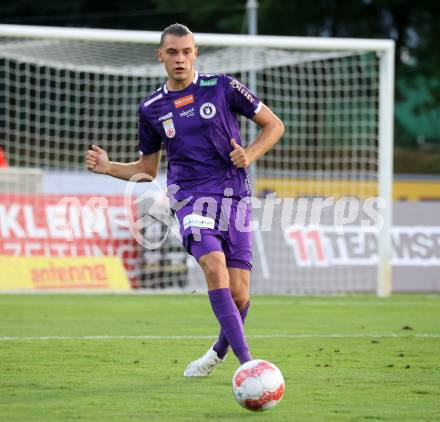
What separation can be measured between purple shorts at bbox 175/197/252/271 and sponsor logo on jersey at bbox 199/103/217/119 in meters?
0.58

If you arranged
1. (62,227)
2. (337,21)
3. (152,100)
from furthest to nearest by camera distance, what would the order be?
(337,21), (62,227), (152,100)

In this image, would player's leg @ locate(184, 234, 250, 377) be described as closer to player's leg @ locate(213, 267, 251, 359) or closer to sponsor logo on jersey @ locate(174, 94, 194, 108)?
player's leg @ locate(213, 267, 251, 359)

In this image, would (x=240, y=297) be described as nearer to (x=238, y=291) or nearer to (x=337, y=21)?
(x=238, y=291)

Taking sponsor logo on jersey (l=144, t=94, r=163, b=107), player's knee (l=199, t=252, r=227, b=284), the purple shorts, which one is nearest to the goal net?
sponsor logo on jersey (l=144, t=94, r=163, b=107)

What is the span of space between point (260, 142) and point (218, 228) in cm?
65

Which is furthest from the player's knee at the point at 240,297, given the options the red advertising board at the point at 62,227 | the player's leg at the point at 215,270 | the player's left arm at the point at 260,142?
the red advertising board at the point at 62,227

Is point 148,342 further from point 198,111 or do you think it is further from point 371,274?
point 371,274

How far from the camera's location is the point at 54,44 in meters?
17.9

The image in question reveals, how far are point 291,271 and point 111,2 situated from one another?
26221 mm

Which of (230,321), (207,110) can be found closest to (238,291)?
(230,321)

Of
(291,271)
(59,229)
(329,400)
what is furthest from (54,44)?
(329,400)

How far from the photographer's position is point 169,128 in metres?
7.79

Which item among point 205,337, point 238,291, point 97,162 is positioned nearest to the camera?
point 238,291

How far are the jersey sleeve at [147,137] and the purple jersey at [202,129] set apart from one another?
82 millimetres
